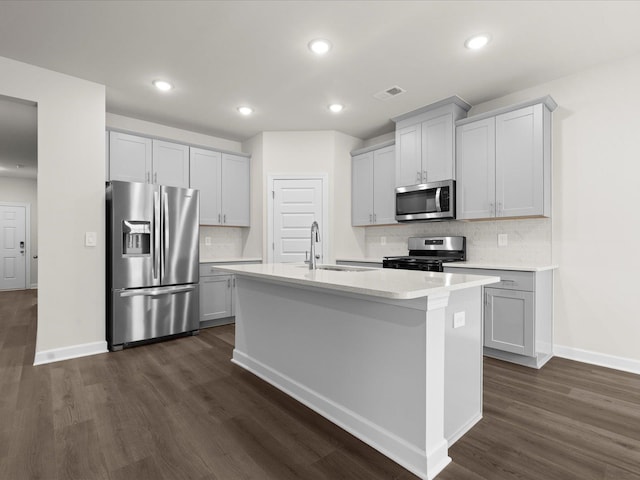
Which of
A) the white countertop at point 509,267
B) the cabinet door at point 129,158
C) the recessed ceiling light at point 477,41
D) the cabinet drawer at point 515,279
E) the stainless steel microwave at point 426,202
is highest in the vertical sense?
the recessed ceiling light at point 477,41

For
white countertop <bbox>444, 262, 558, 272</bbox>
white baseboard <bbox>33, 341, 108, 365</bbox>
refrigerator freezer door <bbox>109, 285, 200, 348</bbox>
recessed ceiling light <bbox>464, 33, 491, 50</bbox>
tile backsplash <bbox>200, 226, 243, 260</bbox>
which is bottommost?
white baseboard <bbox>33, 341, 108, 365</bbox>

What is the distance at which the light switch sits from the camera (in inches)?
132

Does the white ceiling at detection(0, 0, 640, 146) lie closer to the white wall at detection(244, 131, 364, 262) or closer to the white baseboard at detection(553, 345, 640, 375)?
the white wall at detection(244, 131, 364, 262)

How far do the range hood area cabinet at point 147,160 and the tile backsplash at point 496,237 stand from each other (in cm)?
311

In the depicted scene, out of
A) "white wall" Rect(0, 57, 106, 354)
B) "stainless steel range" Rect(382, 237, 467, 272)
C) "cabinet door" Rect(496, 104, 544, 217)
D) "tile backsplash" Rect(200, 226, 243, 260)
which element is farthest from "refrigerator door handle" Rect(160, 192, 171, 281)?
"cabinet door" Rect(496, 104, 544, 217)

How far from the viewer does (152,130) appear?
14.9 ft

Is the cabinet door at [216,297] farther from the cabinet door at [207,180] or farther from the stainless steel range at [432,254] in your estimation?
the stainless steel range at [432,254]

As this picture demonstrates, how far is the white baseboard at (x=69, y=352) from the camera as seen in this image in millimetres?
3079

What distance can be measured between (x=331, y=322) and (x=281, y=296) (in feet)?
1.93

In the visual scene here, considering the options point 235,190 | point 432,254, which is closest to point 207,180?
point 235,190

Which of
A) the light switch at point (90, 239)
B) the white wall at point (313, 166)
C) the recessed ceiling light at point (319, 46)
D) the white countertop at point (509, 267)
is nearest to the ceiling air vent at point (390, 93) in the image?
the recessed ceiling light at point (319, 46)

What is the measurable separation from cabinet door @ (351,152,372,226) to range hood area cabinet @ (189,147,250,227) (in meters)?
1.64

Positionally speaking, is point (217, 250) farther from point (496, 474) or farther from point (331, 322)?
point (496, 474)

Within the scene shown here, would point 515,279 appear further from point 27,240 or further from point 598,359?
point 27,240
